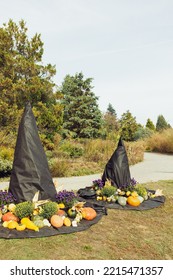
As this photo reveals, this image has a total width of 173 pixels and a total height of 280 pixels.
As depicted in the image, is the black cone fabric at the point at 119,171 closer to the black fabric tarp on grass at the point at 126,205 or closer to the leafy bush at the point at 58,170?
the black fabric tarp on grass at the point at 126,205

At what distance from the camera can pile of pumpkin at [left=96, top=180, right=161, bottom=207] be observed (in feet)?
19.4

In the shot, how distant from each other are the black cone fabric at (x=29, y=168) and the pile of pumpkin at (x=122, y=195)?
1418 mm

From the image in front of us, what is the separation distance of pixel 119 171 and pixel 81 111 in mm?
19029

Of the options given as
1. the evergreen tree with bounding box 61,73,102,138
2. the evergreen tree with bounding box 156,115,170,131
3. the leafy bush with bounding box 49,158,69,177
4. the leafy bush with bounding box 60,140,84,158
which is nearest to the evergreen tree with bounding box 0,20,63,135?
the leafy bush with bounding box 60,140,84,158

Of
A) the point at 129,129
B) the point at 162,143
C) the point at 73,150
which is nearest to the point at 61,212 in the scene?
the point at 73,150

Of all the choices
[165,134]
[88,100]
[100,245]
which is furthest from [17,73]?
[100,245]

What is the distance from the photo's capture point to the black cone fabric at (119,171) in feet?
21.8

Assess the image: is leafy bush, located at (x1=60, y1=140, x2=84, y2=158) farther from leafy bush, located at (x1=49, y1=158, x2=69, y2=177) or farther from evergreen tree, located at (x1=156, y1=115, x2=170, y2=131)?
evergreen tree, located at (x1=156, y1=115, x2=170, y2=131)

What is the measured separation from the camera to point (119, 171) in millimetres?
6688

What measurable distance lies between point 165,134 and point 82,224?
1799cm

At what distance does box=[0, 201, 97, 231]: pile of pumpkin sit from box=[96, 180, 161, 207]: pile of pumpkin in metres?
1.30

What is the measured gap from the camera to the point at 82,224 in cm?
465
